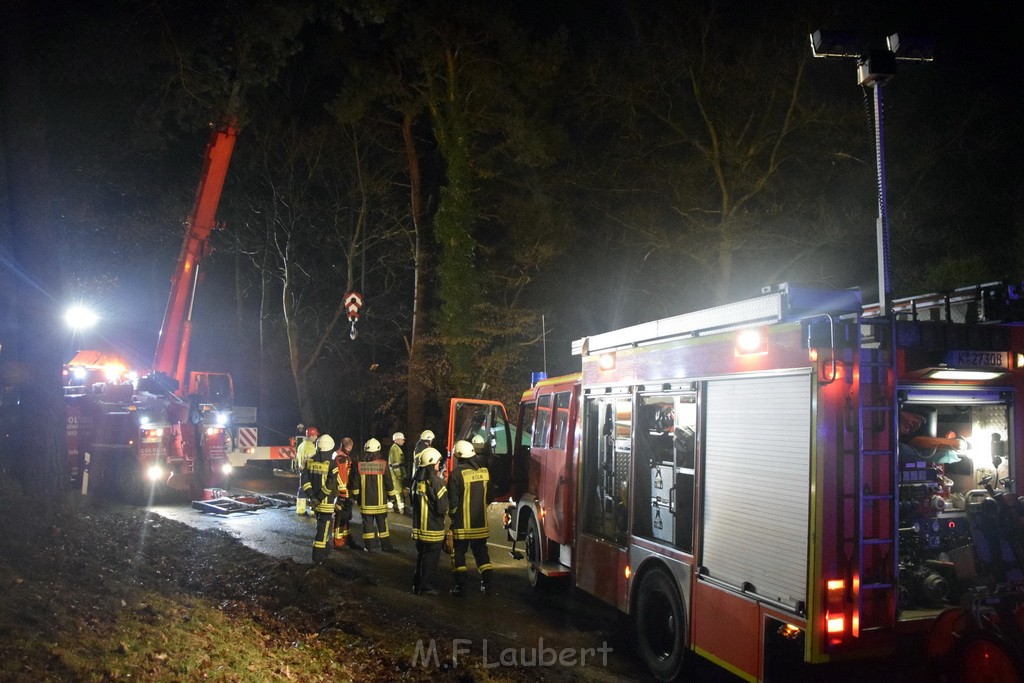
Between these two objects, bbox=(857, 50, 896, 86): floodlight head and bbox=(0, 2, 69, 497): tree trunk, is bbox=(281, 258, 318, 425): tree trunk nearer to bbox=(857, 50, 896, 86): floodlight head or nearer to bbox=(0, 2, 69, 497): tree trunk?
bbox=(0, 2, 69, 497): tree trunk

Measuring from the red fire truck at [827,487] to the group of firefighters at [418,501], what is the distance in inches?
81.3

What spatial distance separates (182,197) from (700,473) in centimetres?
2293

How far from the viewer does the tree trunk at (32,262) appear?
9.54 metres

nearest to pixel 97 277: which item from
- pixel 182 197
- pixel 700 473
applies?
pixel 182 197

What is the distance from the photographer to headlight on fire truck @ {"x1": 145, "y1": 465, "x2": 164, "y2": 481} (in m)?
13.9

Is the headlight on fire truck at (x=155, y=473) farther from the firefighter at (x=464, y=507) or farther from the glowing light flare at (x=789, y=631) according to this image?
the glowing light flare at (x=789, y=631)

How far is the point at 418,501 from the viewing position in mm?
8422

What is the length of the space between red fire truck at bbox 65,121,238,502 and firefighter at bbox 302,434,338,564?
5366 millimetres

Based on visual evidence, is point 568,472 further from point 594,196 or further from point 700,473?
point 594,196

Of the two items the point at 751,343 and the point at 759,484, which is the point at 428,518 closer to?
the point at 759,484

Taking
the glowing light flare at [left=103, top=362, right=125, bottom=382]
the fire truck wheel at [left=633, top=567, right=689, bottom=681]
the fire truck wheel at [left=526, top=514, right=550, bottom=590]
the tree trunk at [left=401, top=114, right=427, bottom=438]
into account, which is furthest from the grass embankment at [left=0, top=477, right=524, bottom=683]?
the glowing light flare at [left=103, top=362, right=125, bottom=382]

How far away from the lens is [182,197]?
24766 millimetres

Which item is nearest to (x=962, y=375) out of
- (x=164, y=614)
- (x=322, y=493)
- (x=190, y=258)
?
(x=164, y=614)

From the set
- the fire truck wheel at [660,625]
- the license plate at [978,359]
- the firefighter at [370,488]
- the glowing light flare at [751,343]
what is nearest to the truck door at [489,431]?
the firefighter at [370,488]
